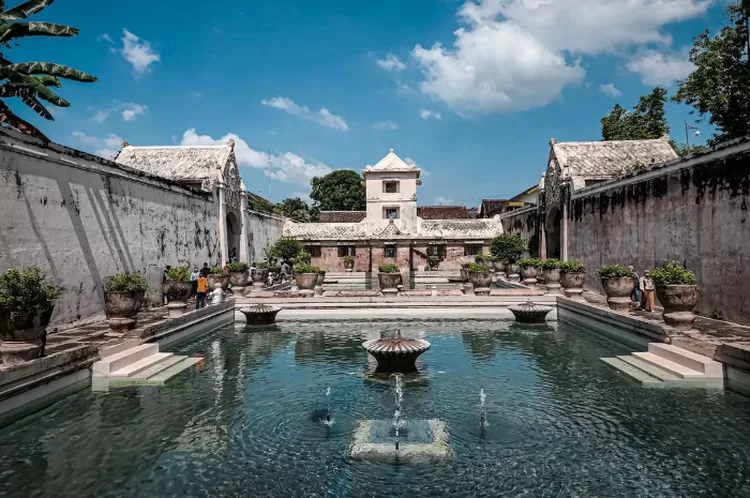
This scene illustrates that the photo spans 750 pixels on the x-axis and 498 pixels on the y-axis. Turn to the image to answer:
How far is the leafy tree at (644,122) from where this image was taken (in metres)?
30.4

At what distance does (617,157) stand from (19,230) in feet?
70.7

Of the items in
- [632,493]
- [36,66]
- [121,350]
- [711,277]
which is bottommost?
[632,493]

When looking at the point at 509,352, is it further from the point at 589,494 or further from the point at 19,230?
the point at 19,230

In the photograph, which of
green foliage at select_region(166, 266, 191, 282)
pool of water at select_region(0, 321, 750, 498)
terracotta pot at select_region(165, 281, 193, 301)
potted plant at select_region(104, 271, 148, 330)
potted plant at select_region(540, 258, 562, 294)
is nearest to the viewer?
pool of water at select_region(0, 321, 750, 498)

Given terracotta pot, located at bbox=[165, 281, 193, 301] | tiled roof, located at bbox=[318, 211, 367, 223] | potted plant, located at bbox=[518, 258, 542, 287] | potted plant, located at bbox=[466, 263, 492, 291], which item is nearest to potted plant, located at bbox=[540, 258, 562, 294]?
potted plant, located at bbox=[466, 263, 492, 291]

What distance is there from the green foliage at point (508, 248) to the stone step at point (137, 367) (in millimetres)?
19341

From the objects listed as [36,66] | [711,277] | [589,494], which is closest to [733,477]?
[589,494]

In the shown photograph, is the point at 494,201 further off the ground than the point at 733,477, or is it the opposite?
the point at 494,201

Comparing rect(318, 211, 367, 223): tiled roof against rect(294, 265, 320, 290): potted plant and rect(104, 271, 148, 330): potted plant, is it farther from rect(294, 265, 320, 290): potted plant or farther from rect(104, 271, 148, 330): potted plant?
rect(104, 271, 148, 330): potted plant

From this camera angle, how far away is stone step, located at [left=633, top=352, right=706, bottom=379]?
6781 millimetres

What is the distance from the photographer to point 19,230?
8914 mm

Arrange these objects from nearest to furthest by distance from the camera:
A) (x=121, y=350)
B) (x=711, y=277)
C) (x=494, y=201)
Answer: (x=121, y=350), (x=711, y=277), (x=494, y=201)

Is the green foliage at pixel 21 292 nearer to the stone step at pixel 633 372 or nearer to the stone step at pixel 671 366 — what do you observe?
the stone step at pixel 633 372

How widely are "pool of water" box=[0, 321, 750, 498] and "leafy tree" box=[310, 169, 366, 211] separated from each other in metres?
42.1
